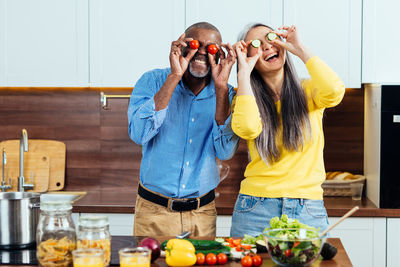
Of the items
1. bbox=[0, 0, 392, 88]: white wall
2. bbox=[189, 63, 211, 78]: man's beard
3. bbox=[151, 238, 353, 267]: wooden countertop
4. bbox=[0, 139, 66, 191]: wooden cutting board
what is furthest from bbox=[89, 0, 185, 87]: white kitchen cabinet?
bbox=[151, 238, 353, 267]: wooden countertop

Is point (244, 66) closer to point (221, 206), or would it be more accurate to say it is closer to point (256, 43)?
point (256, 43)

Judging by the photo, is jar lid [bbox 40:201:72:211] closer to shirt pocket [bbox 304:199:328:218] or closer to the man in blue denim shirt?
the man in blue denim shirt

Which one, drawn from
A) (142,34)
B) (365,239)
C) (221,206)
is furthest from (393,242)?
(142,34)

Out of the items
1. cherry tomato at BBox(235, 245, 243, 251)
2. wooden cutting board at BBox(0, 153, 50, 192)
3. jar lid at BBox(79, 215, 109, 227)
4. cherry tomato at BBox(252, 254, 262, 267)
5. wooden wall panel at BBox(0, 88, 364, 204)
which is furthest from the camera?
wooden wall panel at BBox(0, 88, 364, 204)

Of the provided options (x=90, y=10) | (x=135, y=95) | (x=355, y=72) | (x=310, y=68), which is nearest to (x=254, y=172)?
(x=310, y=68)

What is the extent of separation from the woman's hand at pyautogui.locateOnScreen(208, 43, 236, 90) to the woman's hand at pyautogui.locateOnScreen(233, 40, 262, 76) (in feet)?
0.14

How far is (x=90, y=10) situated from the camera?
3.12m

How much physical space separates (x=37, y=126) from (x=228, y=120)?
183cm

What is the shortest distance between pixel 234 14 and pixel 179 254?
6.08 feet

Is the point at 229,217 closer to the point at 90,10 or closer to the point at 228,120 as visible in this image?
the point at 228,120

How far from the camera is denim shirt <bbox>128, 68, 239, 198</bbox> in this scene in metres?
2.24

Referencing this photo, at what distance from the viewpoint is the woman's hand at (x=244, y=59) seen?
2.05m

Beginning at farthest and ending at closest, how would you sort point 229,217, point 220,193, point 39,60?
1. point 220,193
2. point 39,60
3. point 229,217

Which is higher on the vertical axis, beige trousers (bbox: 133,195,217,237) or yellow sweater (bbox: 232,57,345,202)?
yellow sweater (bbox: 232,57,345,202)
